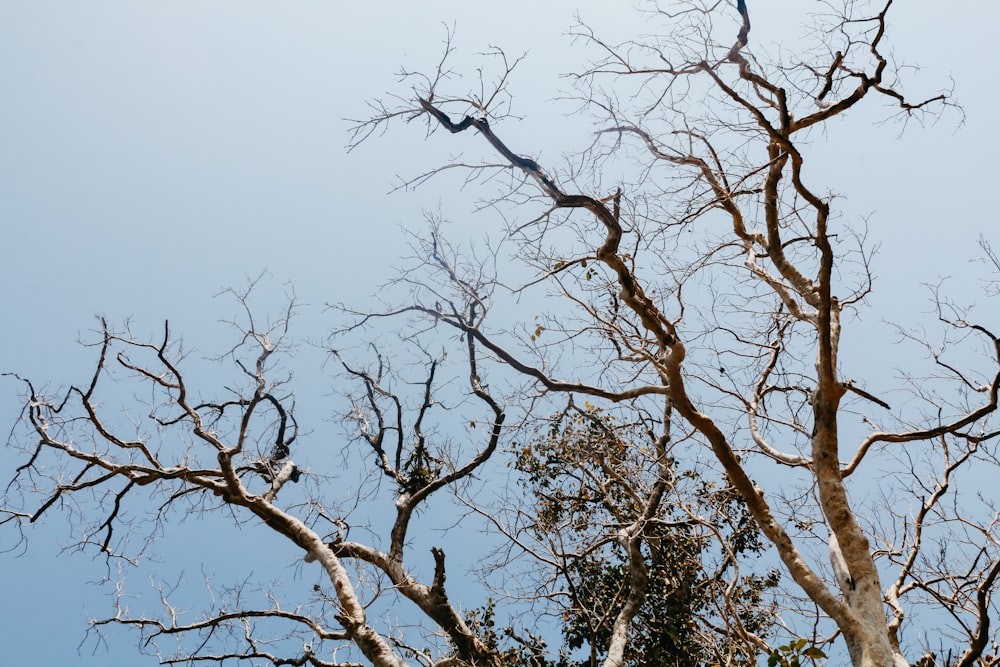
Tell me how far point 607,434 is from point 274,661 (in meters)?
4.56

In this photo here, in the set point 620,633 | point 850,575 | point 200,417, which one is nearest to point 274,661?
point 200,417

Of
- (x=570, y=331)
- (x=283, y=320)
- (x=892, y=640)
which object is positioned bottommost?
(x=892, y=640)

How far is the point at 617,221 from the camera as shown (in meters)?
5.65

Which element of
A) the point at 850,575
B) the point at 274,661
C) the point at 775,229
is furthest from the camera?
the point at 274,661

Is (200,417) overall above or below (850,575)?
above

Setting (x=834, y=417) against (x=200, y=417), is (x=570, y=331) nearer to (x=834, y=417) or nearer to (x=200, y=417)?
(x=834, y=417)

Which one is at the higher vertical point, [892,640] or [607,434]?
[607,434]

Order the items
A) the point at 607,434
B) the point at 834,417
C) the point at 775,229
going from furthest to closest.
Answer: the point at 607,434
the point at 775,229
the point at 834,417

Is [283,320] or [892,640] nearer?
[892,640]

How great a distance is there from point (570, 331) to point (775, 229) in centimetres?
195

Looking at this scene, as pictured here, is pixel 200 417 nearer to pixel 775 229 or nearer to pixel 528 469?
pixel 528 469

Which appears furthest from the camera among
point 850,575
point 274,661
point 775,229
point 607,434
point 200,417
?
A: point 607,434

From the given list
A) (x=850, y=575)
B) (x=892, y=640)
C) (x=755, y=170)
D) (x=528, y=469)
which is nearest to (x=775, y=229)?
(x=755, y=170)

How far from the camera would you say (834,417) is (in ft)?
19.6
